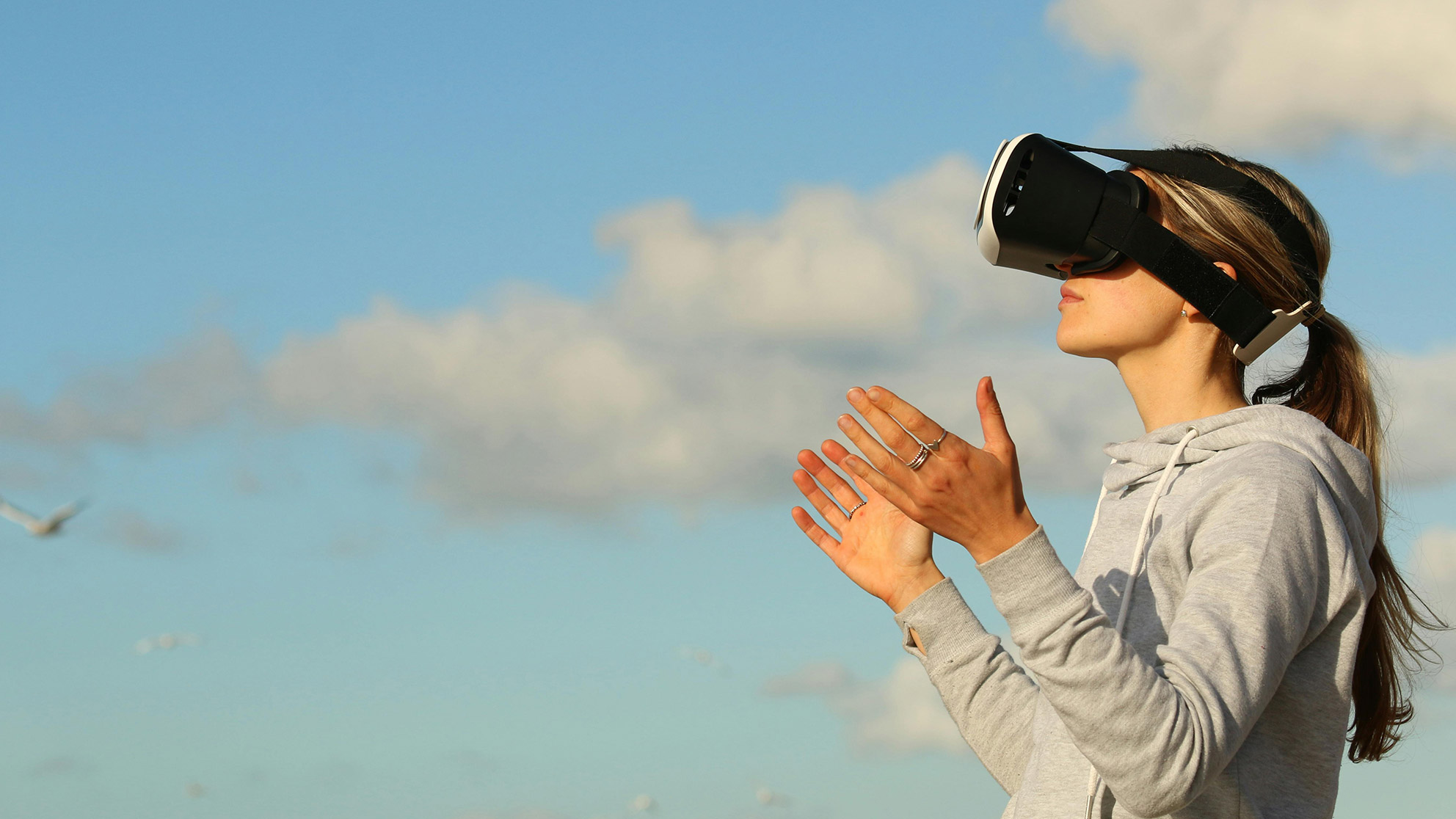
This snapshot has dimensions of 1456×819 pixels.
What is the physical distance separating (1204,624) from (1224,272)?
127 cm

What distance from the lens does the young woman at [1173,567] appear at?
8.95 feet

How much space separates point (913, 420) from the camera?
2812mm

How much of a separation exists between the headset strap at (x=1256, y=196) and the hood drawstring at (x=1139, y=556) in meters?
0.70

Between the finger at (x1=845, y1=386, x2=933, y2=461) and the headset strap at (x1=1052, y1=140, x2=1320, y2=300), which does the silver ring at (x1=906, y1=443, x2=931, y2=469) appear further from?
the headset strap at (x1=1052, y1=140, x2=1320, y2=300)

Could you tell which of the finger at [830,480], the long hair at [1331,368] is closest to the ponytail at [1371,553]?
the long hair at [1331,368]

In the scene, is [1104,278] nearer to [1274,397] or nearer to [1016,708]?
Result: [1274,397]

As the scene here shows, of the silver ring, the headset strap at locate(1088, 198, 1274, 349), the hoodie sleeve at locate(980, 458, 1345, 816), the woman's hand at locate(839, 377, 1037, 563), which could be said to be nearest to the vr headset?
the headset strap at locate(1088, 198, 1274, 349)

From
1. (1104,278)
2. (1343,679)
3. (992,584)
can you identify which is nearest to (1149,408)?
(1104,278)

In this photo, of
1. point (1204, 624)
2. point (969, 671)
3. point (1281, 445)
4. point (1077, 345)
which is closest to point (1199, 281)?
point (1077, 345)

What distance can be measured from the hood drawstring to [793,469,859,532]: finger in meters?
1.16

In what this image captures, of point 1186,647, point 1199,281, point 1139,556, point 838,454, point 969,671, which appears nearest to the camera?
point 1186,647

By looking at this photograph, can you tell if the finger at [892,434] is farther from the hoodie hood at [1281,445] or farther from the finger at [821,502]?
the finger at [821,502]

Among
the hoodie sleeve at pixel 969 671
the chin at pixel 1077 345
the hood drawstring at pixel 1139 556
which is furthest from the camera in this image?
the hoodie sleeve at pixel 969 671

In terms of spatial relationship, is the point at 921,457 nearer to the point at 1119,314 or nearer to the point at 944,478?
the point at 944,478
